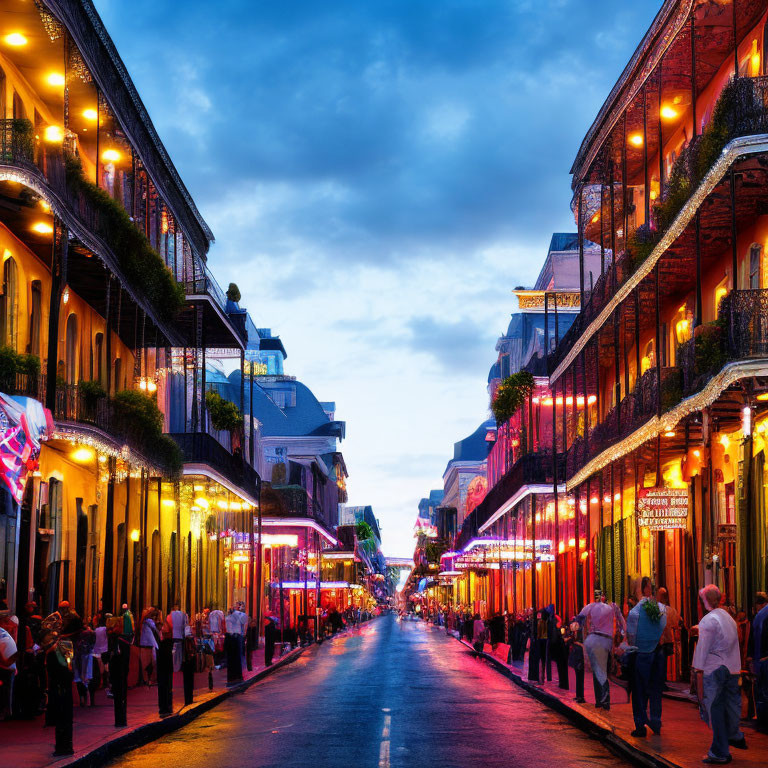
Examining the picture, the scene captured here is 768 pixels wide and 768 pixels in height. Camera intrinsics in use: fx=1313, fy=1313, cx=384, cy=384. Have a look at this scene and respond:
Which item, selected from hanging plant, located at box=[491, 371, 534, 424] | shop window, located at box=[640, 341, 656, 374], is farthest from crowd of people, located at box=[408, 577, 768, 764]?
hanging plant, located at box=[491, 371, 534, 424]

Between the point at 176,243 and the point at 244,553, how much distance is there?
44.3 feet

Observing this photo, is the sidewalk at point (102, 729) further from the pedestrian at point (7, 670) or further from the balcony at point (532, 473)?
the balcony at point (532, 473)

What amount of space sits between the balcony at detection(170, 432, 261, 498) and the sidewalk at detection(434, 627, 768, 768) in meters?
12.2

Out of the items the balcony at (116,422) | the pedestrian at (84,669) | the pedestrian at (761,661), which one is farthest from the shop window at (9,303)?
the pedestrian at (761,661)

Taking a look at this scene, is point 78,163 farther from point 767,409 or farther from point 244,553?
point 244,553

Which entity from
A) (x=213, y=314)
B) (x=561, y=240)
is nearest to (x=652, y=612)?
(x=213, y=314)

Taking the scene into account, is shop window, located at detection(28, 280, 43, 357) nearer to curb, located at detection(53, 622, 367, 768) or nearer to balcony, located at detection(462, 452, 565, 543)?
curb, located at detection(53, 622, 367, 768)

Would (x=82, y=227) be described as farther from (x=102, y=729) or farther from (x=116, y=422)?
(x=102, y=729)

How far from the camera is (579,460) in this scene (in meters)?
32.7

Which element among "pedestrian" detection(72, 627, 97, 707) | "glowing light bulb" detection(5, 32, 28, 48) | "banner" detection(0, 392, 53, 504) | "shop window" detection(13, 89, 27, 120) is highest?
"glowing light bulb" detection(5, 32, 28, 48)

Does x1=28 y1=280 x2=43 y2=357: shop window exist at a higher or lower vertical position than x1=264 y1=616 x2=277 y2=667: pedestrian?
higher

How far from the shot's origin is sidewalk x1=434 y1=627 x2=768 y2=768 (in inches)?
503

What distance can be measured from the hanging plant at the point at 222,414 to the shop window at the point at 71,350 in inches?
434

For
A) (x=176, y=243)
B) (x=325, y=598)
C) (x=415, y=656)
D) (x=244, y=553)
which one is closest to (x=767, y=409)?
(x=176, y=243)
